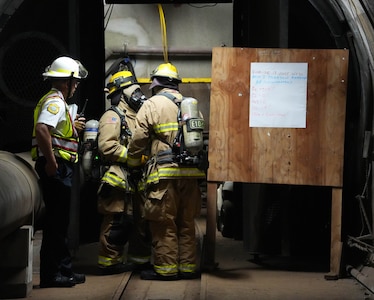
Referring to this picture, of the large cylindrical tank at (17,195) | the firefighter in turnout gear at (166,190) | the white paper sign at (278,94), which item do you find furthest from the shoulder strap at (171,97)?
the large cylindrical tank at (17,195)

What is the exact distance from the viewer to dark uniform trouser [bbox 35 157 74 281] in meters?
6.08

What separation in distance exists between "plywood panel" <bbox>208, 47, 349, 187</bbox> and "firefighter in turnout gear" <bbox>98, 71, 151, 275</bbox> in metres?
0.86

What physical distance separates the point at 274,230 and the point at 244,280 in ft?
3.91

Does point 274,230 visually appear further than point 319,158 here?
Yes

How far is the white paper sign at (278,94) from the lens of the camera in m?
6.63

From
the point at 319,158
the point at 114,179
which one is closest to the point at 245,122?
the point at 319,158

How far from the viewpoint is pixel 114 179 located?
6.76m

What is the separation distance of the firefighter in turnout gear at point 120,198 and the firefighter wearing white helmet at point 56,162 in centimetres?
59

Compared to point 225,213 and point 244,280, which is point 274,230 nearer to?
point 244,280

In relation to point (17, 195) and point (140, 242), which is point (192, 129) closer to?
point (140, 242)

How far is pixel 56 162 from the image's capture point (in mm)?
6047

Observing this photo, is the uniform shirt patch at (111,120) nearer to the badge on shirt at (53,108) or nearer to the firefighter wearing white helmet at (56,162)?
the firefighter wearing white helmet at (56,162)

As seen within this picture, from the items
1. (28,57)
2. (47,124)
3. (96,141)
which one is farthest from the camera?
(28,57)

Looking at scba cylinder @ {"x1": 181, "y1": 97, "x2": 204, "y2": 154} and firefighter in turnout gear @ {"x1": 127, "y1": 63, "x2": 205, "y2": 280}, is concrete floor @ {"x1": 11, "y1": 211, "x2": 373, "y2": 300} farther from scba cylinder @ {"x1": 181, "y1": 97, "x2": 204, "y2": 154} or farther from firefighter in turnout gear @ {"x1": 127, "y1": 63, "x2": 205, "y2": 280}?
scba cylinder @ {"x1": 181, "y1": 97, "x2": 204, "y2": 154}
